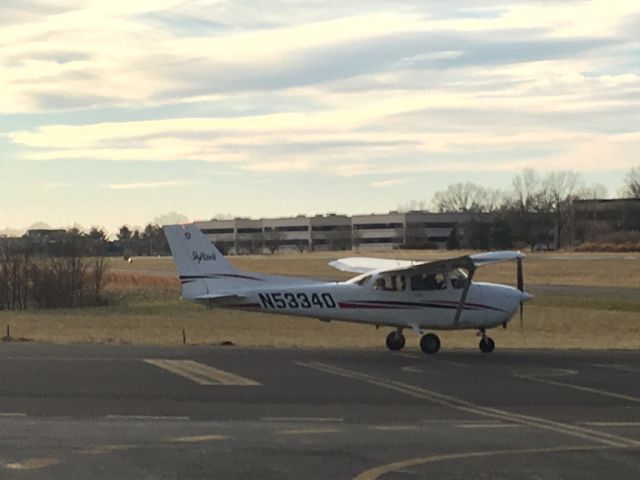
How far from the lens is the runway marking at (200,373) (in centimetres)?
1625

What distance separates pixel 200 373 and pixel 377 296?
6673 mm

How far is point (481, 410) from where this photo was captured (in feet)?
44.4

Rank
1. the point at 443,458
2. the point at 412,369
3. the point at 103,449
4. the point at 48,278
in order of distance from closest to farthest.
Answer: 1. the point at 443,458
2. the point at 103,449
3. the point at 412,369
4. the point at 48,278

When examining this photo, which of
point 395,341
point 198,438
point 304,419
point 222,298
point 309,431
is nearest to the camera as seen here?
point 198,438

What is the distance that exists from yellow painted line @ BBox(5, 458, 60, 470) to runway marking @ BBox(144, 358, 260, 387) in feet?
21.7

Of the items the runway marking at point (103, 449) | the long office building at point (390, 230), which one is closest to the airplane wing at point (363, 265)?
the runway marking at point (103, 449)

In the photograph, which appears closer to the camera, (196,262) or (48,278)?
(196,262)

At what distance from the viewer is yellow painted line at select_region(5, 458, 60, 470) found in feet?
29.7

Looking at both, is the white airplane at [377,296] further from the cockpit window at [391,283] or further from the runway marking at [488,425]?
the runway marking at [488,425]

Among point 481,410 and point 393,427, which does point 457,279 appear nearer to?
point 481,410

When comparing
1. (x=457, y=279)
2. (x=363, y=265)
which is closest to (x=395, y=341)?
(x=457, y=279)

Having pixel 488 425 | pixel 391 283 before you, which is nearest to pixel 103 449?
pixel 488 425

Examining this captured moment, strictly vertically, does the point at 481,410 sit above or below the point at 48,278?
below

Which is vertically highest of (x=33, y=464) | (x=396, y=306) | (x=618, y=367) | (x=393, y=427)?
(x=396, y=306)
